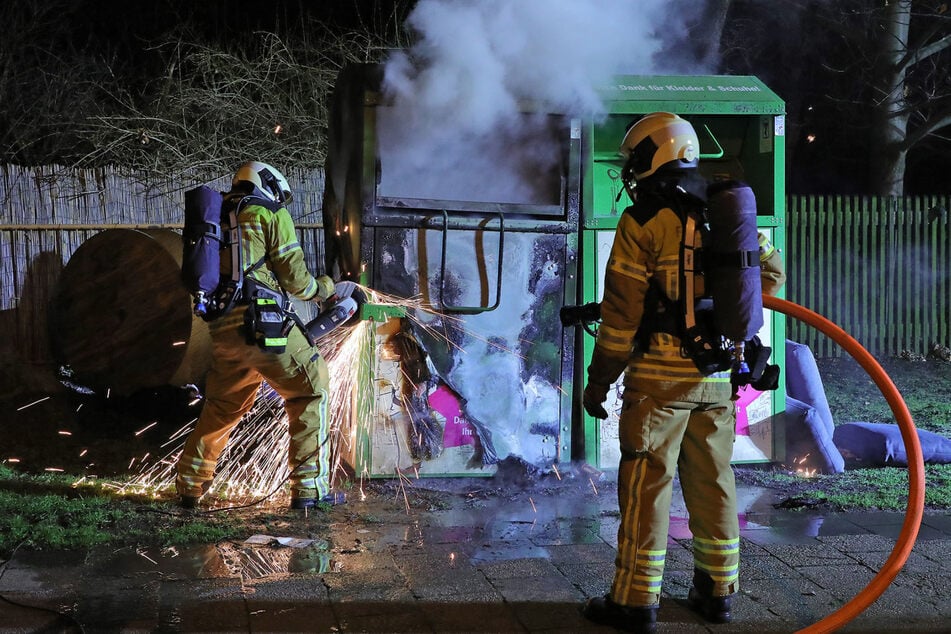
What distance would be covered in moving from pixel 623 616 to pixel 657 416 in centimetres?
79

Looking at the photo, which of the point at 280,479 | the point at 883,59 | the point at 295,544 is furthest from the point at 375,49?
the point at 295,544

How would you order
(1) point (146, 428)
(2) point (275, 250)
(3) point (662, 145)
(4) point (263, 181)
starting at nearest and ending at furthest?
1. (3) point (662, 145)
2. (2) point (275, 250)
3. (4) point (263, 181)
4. (1) point (146, 428)

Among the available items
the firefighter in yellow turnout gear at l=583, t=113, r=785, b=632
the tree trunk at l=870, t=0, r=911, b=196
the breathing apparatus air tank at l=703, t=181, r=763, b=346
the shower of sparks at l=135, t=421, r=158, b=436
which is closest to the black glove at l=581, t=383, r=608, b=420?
the firefighter in yellow turnout gear at l=583, t=113, r=785, b=632

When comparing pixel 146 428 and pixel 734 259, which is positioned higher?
pixel 734 259

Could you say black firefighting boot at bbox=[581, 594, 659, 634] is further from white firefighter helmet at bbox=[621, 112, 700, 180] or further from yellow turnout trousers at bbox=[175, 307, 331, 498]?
yellow turnout trousers at bbox=[175, 307, 331, 498]

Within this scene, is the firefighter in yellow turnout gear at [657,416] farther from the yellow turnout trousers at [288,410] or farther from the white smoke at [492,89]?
the yellow turnout trousers at [288,410]

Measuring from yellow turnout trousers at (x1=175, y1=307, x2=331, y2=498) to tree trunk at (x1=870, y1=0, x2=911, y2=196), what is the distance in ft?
33.3

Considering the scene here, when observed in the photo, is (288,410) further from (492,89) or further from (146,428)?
(146,428)

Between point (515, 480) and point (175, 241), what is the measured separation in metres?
3.55

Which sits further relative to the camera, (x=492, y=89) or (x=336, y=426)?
(x=336, y=426)

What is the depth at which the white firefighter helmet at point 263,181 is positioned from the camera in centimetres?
523

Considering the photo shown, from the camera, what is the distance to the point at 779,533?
4965 mm

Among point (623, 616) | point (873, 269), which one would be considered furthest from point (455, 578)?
point (873, 269)

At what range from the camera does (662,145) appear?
3.74m
